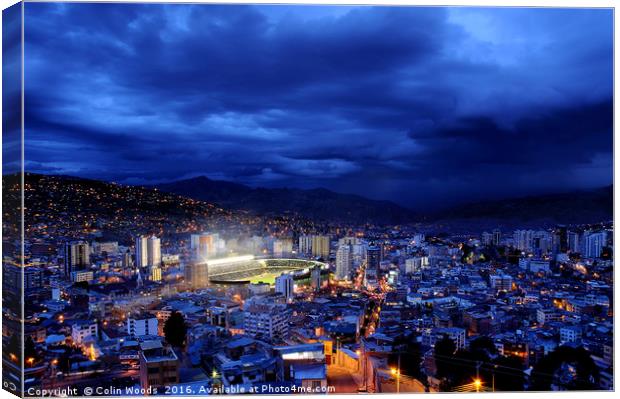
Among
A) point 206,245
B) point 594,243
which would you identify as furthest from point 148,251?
point 594,243

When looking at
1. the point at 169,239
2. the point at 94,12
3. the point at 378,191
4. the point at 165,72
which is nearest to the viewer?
the point at 94,12

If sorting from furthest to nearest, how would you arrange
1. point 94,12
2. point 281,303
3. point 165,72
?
1. point 281,303
2. point 165,72
3. point 94,12

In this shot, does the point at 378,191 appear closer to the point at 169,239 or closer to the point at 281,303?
the point at 281,303

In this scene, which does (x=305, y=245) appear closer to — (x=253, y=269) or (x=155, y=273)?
(x=253, y=269)

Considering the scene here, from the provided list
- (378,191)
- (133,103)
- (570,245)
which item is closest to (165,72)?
(133,103)

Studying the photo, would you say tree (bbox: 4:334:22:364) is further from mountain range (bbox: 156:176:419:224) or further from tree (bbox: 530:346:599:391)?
tree (bbox: 530:346:599:391)

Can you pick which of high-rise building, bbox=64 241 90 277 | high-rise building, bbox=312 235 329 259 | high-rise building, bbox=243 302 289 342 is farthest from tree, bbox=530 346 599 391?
high-rise building, bbox=64 241 90 277

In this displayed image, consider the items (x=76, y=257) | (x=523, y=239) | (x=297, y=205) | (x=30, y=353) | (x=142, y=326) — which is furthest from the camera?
(x=523, y=239)
